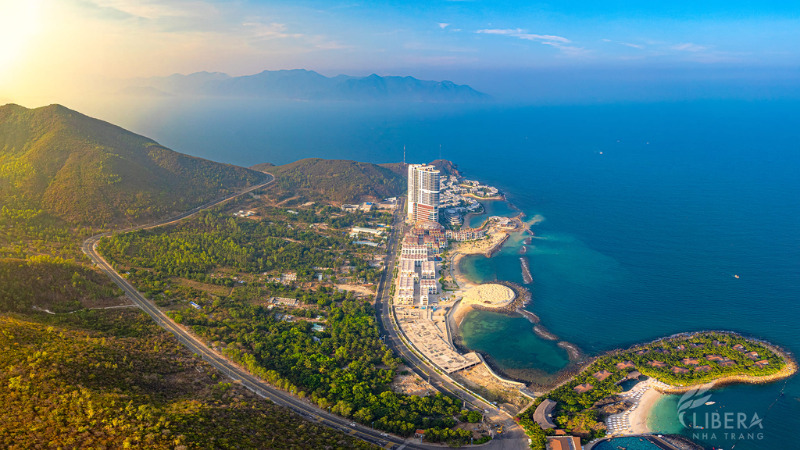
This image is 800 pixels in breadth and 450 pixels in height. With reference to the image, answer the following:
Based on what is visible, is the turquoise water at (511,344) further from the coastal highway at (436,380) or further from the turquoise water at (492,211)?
the turquoise water at (492,211)

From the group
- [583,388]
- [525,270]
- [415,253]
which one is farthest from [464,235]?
[583,388]

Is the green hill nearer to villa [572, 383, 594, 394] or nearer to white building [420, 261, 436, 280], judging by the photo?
white building [420, 261, 436, 280]

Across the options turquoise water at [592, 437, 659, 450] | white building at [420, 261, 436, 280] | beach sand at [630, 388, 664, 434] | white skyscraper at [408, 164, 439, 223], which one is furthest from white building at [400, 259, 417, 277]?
turquoise water at [592, 437, 659, 450]

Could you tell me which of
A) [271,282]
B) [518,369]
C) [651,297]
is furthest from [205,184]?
[651,297]

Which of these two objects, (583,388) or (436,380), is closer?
(583,388)

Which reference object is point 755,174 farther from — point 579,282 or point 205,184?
point 205,184

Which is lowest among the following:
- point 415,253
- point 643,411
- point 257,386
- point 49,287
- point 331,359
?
point 643,411

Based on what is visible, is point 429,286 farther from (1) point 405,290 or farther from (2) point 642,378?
(2) point 642,378
